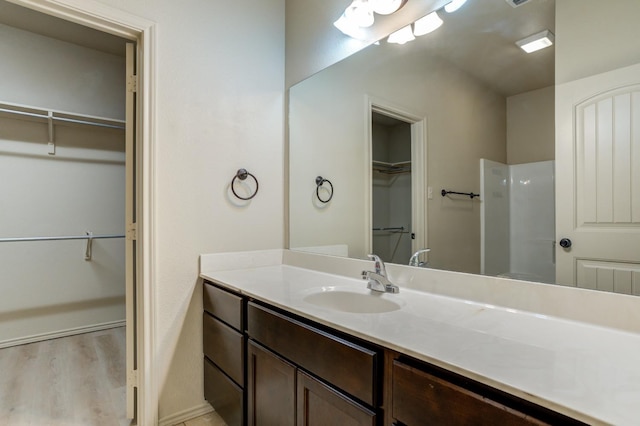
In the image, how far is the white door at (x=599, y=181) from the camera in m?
0.90

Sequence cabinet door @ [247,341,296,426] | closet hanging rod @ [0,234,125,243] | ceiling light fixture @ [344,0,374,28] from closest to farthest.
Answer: cabinet door @ [247,341,296,426] → ceiling light fixture @ [344,0,374,28] → closet hanging rod @ [0,234,125,243]

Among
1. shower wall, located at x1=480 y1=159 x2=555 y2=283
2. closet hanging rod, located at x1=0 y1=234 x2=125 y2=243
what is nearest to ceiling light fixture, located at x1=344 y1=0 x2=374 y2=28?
shower wall, located at x1=480 y1=159 x2=555 y2=283

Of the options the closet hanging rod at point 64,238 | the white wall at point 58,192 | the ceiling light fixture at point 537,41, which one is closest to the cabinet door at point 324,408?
the ceiling light fixture at point 537,41

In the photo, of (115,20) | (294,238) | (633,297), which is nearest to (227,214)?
(294,238)

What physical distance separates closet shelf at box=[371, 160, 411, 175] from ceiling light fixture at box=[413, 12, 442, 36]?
57 centimetres

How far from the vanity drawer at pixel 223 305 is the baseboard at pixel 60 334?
203 cm

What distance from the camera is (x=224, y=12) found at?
1.89m

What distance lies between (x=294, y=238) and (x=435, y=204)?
95 centimetres

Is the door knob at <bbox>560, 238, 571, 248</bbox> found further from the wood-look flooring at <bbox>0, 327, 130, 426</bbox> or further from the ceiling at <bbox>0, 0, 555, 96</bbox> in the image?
the wood-look flooring at <bbox>0, 327, 130, 426</bbox>

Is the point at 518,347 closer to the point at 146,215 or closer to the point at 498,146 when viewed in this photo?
the point at 498,146

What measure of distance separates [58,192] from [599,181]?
3.70m

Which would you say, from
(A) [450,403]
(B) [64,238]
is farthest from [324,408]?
(B) [64,238]

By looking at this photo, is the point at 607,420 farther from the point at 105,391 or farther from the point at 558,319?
the point at 105,391

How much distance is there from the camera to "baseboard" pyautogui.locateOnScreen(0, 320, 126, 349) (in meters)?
2.70
